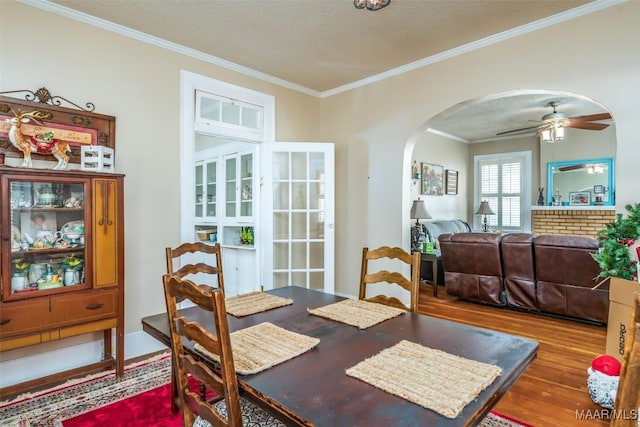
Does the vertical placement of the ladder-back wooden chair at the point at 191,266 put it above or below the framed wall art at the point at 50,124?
below

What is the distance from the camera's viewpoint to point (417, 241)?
212 inches

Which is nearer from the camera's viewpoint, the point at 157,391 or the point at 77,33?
the point at 157,391

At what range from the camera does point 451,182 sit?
7.16 metres

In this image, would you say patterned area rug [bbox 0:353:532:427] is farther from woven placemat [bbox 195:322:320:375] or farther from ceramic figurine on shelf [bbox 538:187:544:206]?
ceramic figurine on shelf [bbox 538:187:544:206]

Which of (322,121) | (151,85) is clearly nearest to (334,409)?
(151,85)

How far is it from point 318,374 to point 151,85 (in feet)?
9.59

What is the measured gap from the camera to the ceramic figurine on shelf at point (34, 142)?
7.37ft

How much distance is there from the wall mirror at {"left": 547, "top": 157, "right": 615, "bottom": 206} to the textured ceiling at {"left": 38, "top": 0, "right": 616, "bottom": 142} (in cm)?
457

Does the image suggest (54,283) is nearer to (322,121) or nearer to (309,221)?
(309,221)

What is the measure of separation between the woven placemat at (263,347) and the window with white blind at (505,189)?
6966 millimetres

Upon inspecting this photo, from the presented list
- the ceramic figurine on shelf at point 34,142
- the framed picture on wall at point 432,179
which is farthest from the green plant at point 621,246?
the framed picture on wall at point 432,179

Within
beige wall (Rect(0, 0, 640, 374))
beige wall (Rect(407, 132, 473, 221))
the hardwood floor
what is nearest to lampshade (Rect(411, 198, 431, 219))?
beige wall (Rect(407, 132, 473, 221))

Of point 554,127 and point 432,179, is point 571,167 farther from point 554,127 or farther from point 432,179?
point 432,179

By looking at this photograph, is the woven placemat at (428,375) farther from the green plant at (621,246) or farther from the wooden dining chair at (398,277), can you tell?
the green plant at (621,246)
